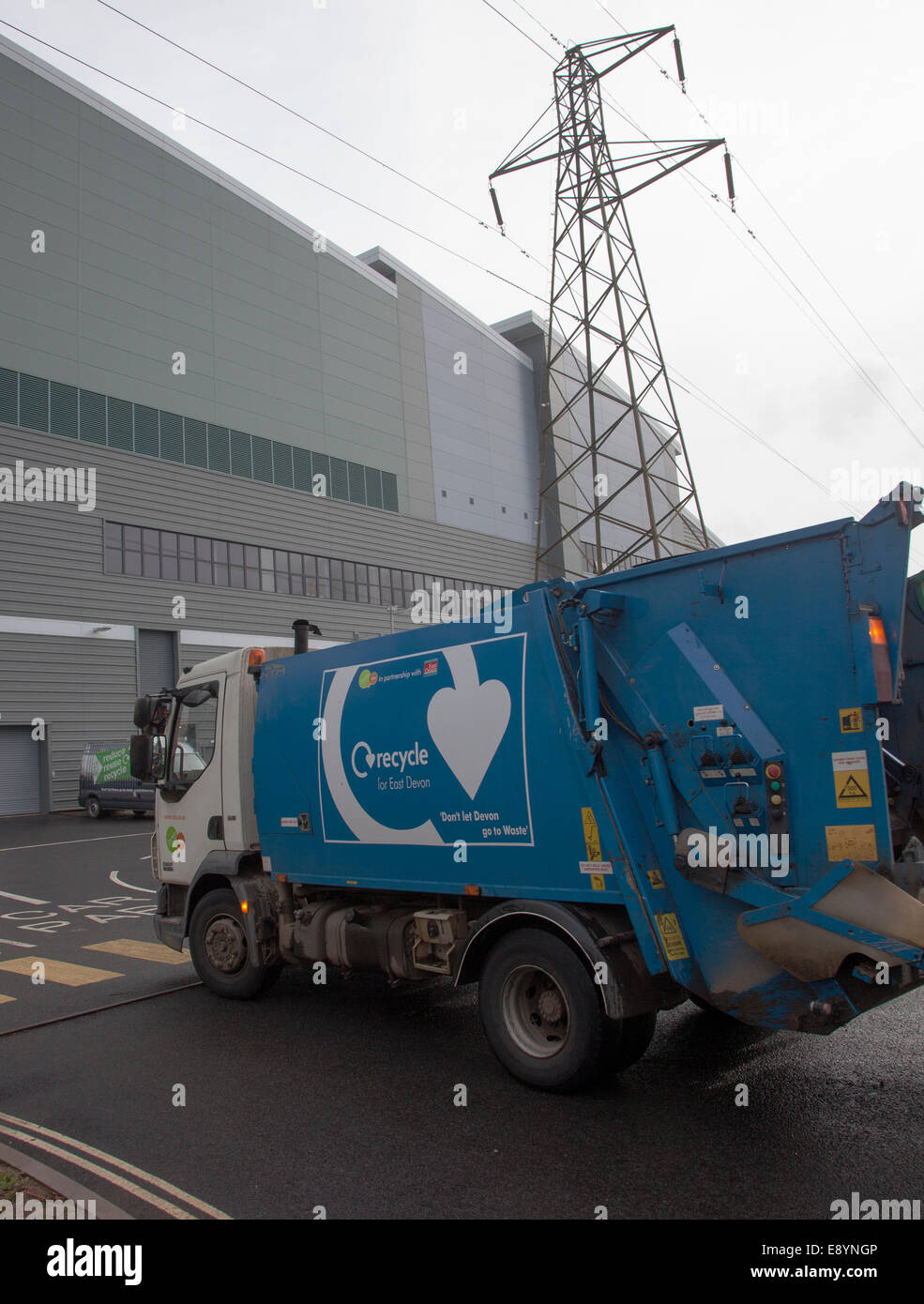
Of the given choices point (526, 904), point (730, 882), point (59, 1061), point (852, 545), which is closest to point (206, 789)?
point (59, 1061)

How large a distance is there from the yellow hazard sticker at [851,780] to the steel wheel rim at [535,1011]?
1.91 metres

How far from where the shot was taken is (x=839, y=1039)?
19.3ft

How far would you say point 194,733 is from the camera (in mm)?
8227

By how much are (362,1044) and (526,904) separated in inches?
75.3

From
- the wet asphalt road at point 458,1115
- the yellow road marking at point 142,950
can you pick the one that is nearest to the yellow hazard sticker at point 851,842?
the wet asphalt road at point 458,1115

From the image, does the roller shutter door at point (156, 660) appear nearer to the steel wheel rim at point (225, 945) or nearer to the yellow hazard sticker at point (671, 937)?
the steel wheel rim at point (225, 945)

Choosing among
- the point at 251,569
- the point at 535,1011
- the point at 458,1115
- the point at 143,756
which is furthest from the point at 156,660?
the point at 458,1115

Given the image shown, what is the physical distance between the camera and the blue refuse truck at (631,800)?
432 centimetres

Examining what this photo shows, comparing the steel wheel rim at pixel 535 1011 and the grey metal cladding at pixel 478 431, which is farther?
the grey metal cladding at pixel 478 431

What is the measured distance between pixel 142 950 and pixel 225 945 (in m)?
2.82

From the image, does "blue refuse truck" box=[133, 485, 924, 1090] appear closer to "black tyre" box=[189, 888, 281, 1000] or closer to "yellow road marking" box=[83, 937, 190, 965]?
"black tyre" box=[189, 888, 281, 1000]

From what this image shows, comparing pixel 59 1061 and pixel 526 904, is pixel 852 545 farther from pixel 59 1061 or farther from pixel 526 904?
pixel 59 1061

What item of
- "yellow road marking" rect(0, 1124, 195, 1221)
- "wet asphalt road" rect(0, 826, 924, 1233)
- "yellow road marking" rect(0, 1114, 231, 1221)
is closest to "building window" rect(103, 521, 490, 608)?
"wet asphalt road" rect(0, 826, 924, 1233)

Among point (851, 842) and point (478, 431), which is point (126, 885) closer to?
point (851, 842)
